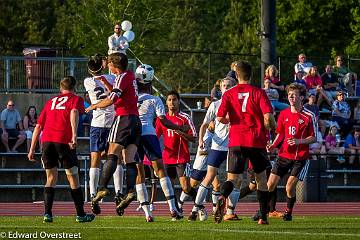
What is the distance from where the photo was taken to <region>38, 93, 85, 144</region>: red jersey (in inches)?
790

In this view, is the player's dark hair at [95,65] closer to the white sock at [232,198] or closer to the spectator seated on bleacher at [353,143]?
the white sock at [232,198]

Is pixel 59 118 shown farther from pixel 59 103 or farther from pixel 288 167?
pixel 288 167

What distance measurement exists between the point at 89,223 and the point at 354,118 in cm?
1631

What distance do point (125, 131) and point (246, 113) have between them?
185 cm

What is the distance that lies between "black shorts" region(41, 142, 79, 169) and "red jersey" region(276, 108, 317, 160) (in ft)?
11.4

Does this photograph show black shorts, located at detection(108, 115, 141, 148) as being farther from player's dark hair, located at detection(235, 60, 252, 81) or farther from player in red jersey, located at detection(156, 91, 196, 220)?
player in red jersey, located at detection(156, 91, 196, 220)

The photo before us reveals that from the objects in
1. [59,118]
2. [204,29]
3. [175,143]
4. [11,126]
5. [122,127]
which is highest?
[204,29]

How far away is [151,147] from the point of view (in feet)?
69.1

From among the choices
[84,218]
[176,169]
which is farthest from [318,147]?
[84,218]

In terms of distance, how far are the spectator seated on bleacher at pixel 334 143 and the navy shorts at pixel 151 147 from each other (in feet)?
42.8

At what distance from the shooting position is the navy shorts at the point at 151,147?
69.0 feet

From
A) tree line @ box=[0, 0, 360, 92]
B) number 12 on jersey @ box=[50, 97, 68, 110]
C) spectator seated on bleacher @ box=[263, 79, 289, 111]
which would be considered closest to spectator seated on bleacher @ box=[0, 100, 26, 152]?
spectator seated on bleacher @ box=[263, 79, 289, 111]

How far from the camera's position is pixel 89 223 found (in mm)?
19984

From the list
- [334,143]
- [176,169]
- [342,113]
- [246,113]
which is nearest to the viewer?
[246,113]
